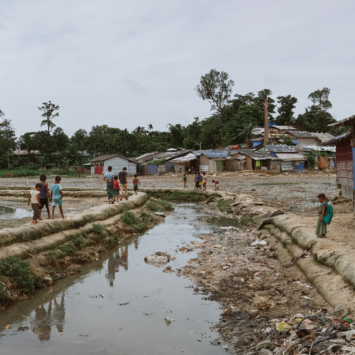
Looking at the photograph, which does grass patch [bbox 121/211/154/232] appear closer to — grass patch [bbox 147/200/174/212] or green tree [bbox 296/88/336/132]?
grass patch [bbox 147/200/174/212]

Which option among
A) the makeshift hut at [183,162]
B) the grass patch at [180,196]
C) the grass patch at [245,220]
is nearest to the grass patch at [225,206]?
the grass patch at [245,220]

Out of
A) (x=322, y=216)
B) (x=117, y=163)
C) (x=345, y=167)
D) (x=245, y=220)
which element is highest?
(x=117, y=163)

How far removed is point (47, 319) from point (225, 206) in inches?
501

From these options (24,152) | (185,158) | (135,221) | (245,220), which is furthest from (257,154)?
(24,152)

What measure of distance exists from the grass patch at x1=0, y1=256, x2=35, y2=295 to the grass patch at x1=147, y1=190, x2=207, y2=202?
1567 centimetres

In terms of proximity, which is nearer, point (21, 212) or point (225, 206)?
point (21, 212)

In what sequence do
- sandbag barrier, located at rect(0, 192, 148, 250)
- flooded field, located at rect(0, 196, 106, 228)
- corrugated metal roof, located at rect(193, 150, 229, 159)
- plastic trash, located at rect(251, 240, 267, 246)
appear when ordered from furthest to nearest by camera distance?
corrugated metal roof, located at rect(193, 150, 229, 159) < flooded field, located at rect(0, 196, 106, 228) < plastic trash, located at rect(251, 240, 267, 246) < sandbag barrier, located at rect(0, 192, 148, 250)

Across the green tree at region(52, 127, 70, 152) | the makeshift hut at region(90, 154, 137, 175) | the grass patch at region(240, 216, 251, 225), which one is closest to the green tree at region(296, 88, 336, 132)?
the makeshift hut at region(90, 154, 137, 175)

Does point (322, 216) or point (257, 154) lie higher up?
point (257, 154)

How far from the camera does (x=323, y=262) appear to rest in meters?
6.75

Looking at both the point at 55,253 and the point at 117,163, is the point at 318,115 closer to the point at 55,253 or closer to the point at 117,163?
the point at 117,163

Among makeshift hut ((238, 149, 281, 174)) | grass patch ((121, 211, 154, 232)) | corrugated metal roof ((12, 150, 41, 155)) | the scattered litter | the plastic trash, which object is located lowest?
the scattered litter

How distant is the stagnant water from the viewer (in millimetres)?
4980

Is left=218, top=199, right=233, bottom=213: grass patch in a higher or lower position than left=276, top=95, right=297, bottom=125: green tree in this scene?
lower
